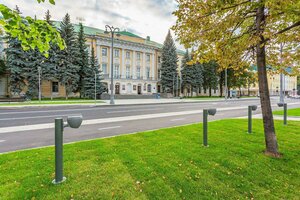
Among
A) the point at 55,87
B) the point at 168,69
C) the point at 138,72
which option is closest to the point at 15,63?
the point at 55,87

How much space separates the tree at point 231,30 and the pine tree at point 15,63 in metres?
33.7

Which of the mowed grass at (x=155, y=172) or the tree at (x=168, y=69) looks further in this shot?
the tree at (x=168, y=69)

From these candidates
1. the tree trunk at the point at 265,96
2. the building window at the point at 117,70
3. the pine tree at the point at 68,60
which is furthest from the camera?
the building window at the point at 117,70

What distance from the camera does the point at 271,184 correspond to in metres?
3.33

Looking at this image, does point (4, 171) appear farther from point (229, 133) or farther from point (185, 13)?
point (229, 133)

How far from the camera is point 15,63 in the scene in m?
29.8

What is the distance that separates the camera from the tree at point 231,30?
4.43 meters

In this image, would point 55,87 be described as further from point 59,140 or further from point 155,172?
point 155,172

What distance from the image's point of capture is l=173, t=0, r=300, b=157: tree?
174 inches

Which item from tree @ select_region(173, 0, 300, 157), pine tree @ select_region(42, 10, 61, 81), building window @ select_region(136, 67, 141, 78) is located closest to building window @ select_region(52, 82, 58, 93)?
pine tree @ select_region(42, 10, 61, 81)

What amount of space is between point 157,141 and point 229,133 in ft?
10.3

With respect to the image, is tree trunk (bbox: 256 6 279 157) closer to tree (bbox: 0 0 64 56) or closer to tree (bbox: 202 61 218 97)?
tree (bbox: 0 0 64 56)

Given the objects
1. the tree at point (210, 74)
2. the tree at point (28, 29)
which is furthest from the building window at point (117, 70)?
the tree at point (28, 29)

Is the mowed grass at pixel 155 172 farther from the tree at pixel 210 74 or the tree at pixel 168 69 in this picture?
the tree at pixel 210 74
